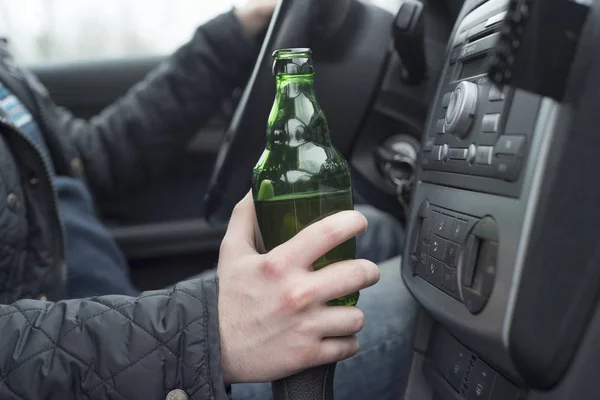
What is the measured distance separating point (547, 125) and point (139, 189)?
1.36 metres

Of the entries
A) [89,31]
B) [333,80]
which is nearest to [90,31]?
[89,31]

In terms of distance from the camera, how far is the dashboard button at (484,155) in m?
0.55

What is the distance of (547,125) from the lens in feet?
1.58

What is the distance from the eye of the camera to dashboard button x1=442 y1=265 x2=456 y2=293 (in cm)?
59

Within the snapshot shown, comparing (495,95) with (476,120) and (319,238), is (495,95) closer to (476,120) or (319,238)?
(476,120)

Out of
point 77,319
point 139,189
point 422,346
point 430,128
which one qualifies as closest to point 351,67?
point 430,128

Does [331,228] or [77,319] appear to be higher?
[331,228]

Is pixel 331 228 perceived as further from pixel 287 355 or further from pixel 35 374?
pixel 35 374

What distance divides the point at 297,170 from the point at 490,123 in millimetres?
169

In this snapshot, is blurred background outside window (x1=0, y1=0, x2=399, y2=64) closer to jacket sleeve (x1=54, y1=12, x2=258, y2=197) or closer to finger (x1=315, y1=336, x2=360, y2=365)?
jacket sleeve (x1=54, y1=12, x2=258, y2=197)

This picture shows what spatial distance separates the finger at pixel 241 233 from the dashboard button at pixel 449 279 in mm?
178

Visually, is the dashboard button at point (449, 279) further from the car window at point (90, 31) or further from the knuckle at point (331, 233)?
the car window at point (90, 31)

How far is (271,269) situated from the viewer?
0.55 m

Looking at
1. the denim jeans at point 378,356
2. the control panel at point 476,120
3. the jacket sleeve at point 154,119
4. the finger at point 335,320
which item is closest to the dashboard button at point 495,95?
the control panel at point 476,120
